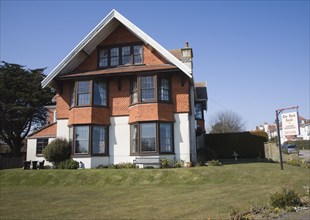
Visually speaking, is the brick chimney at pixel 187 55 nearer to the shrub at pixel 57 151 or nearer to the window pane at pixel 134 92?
the window pane at pixel 134 92

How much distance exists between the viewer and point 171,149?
70.0 feet

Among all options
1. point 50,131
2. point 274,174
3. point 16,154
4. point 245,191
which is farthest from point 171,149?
point 16,154

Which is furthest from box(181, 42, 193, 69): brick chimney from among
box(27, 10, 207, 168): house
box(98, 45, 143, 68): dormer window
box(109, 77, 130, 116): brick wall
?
box(109, 77, 130, 116): brick wall

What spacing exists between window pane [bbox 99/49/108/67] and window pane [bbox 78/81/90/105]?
2059 millimetres

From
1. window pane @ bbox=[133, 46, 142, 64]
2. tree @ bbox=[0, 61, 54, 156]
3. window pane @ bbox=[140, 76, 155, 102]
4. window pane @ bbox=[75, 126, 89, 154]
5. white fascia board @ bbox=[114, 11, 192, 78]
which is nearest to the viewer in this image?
white fascia board @ bbox=[114, 11, 192, 78]

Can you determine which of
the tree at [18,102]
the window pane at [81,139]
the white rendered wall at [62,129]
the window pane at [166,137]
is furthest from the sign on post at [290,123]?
the tree at [18,102]

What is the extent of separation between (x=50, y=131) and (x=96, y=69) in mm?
8676

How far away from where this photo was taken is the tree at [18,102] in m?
38.8

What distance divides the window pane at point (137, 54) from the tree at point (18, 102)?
21.9m

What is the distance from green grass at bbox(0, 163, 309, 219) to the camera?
9.95 m

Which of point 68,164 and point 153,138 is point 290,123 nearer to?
point 153,138

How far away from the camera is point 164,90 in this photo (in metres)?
22.0

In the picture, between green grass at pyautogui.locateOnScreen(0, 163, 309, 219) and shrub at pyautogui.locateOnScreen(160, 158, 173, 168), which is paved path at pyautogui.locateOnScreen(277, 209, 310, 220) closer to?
green grass at pyautogui.locateOnScreen(0, 163, 309, 219)

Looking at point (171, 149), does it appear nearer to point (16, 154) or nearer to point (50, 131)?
point (50, 131)
